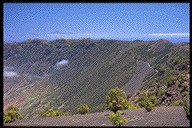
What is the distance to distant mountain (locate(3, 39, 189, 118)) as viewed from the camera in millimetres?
69938

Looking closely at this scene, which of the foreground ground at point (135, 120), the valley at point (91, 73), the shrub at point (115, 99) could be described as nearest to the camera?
the foreground ground at point (135, 120)

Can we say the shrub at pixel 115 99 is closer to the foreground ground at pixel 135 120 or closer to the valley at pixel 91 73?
the foreground ground at pixel 135 120

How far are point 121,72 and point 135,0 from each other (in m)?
79.8

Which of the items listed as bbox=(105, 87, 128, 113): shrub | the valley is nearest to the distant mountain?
the valley

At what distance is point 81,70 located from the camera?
5123 inches

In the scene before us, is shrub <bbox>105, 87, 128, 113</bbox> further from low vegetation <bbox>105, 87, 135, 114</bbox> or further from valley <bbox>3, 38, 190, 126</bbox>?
valley <bbox>3, 38, 190, 126</bbox>

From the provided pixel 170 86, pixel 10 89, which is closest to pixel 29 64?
pixel 10 89

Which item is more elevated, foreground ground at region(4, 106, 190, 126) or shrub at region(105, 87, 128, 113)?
shrub at region(105, 87, 128, 113)

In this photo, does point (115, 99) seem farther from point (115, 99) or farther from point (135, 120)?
point (135, 120)

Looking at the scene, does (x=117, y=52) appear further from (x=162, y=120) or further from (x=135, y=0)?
(x=135, y=0)

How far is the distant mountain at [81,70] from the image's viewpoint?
6994 cm

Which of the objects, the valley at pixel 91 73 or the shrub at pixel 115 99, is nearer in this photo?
the shrub at pixel 115 99

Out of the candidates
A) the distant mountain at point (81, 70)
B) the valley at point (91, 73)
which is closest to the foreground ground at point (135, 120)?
the valley at point (91, 73)

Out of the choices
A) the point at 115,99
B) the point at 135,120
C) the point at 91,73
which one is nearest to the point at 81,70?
the point at 91,73
